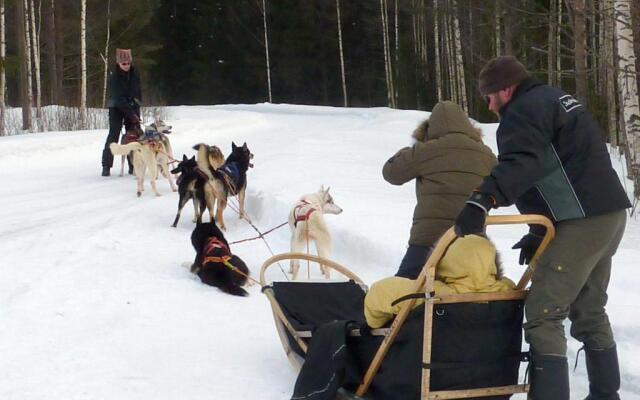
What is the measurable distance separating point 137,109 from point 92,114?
9.52 metres

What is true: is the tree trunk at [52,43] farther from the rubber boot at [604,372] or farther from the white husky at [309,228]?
the rubber boot at [604,372]

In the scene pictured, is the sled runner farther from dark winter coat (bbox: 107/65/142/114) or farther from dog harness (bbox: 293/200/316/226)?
dark winter coat (bbox: 107/65/142/114)

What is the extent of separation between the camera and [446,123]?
4.06 meters

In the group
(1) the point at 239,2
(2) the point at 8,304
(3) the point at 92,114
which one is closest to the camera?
(2) the point at 8,304

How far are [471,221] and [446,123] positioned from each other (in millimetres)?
1273

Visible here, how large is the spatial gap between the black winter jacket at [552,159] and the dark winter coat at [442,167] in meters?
0.86

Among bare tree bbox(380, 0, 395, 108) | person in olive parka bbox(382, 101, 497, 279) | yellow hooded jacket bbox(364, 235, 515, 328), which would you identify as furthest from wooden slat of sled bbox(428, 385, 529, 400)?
bare tree bbox(380, 0, 395, 108)

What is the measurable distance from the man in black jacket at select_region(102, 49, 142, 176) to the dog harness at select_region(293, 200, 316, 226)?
5986 mm

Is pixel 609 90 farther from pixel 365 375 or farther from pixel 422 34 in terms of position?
pixel 422 34

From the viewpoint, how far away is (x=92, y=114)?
20.3 meters

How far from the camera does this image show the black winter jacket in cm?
298

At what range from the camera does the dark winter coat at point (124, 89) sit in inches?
438

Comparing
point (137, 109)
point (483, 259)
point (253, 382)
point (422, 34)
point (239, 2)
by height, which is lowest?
point (253, 382)

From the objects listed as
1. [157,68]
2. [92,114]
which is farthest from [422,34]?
[92,114]
